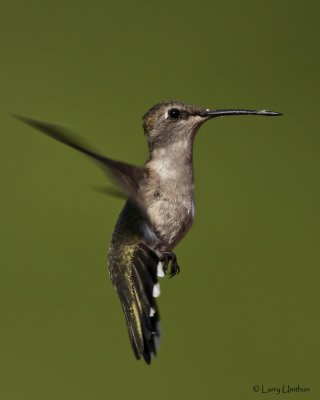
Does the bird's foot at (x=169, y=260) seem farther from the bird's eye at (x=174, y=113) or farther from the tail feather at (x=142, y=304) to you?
the bird's eye at (x=174, y=113)

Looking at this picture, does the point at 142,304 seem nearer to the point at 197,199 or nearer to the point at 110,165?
the point at 110,165

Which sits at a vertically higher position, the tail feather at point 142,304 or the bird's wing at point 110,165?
the bird's wing at point 110,165

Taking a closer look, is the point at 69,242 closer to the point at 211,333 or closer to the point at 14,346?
the point at 14,346

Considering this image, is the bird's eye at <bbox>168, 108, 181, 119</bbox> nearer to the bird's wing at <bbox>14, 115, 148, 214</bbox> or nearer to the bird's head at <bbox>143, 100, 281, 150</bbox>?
the bird's head at <bbox>143, 100, 281, 150</bbox>

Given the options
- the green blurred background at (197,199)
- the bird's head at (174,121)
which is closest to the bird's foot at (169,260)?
the bird's head at (174,121)

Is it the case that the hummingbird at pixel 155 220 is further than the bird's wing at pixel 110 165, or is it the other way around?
the hummingbird at pixel 155 220

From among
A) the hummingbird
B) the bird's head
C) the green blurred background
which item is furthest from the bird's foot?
the green blurred background

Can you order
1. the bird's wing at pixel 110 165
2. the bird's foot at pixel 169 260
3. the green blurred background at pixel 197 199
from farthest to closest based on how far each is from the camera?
the green blurred background at pixel 197 199 → the bird's foot at pixel 169 260 → the bird's wing at pixel 110 165
